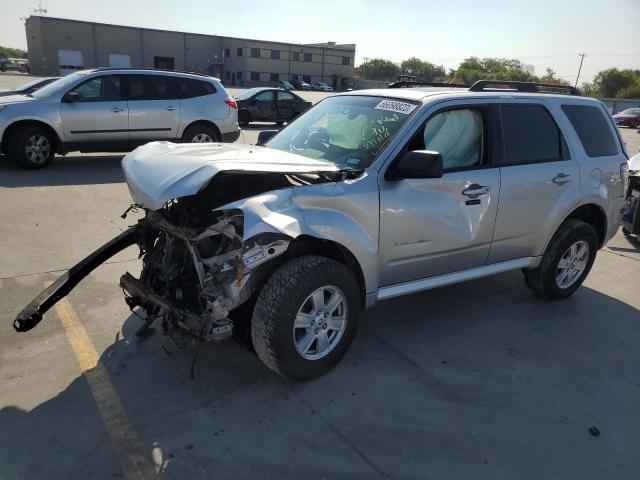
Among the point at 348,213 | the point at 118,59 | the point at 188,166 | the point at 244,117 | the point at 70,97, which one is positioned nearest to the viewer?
the point at 188,166

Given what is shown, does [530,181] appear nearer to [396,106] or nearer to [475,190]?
[475,190]

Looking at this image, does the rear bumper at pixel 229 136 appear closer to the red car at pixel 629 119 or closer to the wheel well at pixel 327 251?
the wheel well at pixel 327 251

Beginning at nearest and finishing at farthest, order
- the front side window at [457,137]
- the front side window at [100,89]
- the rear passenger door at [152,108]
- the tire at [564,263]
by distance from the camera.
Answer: the front side window at [457,137] < the tire at [564,263] < the front side window at [100,89] < the rear passenger door at [152,108]

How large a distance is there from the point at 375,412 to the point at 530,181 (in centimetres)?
240

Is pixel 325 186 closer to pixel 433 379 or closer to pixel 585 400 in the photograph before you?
pixel 433 379

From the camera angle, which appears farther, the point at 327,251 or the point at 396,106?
the point at 396,106

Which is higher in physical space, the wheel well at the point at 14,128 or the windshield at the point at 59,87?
the windshield at the point at 59,87

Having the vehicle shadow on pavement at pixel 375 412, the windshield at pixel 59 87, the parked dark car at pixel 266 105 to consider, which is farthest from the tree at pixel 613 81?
the vehicle shadow on pavement at pixel 375 412

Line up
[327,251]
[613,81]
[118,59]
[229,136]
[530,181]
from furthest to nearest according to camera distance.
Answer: [613,81] < [118,59] < [229,136] < [530,181] < [327,251]

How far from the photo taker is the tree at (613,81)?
77.6m

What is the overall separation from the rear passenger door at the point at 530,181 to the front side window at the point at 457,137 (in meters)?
0.25

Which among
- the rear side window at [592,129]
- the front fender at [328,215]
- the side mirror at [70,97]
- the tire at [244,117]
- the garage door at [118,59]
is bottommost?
the tire at [244,117]

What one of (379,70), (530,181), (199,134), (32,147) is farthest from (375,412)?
(379,70)

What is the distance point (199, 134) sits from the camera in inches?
421
